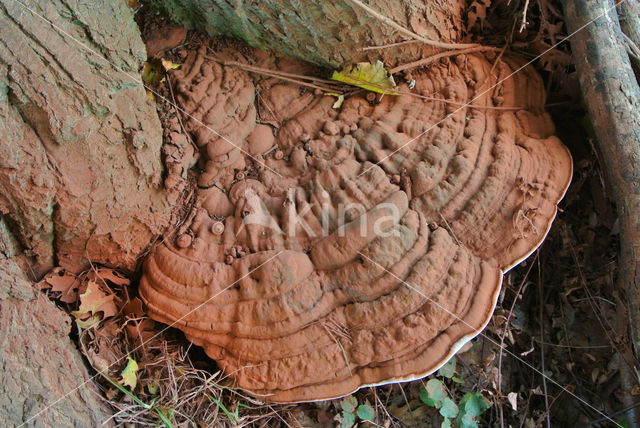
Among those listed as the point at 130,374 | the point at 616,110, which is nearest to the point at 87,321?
the point at 130,374

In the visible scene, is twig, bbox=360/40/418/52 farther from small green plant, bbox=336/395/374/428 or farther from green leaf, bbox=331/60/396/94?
small green plant, bbox=336/395/374/428

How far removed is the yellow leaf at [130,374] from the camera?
95.6 inches

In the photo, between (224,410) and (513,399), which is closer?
(224,410)

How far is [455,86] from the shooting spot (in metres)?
2.86

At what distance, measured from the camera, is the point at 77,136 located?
7.13 ft

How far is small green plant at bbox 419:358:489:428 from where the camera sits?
2.82 meters

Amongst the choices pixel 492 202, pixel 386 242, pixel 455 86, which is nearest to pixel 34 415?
pixel 386 242

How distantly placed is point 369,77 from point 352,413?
2041 mm

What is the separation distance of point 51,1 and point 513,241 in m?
2.51

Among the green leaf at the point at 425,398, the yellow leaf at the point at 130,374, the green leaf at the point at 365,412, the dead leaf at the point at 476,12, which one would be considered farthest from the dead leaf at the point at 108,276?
the dead leaf at the point at 476,12

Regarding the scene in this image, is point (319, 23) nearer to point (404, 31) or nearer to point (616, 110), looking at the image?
point (404, 31)

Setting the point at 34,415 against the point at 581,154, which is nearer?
the point at 34,415

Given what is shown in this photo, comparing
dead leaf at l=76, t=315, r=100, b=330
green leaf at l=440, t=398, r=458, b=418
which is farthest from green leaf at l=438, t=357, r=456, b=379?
dead leaf at l=76, t=315, r=100, b=330

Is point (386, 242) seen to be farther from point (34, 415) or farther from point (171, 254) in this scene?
point (34, 415)
